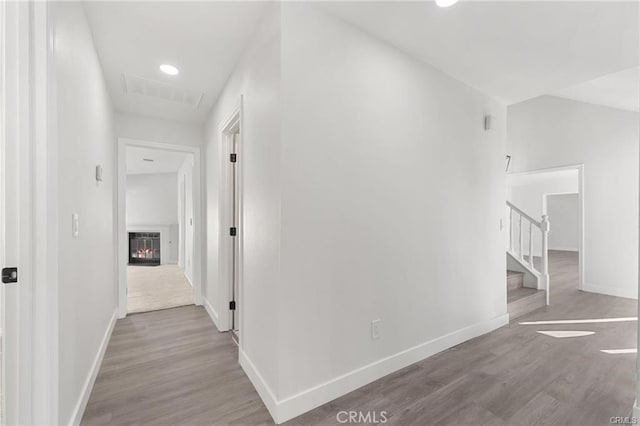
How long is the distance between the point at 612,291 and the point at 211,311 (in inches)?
228

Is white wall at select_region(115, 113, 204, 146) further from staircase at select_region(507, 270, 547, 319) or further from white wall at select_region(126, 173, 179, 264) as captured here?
staircase at select_region(507, 270, 547, 319)

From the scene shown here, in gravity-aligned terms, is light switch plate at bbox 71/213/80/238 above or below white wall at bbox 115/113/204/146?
below

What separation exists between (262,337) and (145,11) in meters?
2.21

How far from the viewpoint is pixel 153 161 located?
5934 millimetres

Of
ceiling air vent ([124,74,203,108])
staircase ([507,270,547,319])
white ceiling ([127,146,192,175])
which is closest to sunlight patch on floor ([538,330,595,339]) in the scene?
staircase ([507,270,547,319])

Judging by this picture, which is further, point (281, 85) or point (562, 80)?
point (562, 80)

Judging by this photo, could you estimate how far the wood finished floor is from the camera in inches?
63.7

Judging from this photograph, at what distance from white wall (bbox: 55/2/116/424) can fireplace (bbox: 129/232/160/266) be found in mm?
5634

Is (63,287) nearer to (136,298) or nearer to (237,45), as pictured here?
(237,45)

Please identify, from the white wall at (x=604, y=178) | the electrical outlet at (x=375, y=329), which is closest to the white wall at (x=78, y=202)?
the electrical outlet at (x=375, y=329)

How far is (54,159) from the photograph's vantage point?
1184mm

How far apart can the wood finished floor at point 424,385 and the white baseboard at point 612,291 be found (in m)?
1.88

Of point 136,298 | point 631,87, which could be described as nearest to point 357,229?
point 136,298

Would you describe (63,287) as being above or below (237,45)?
below
